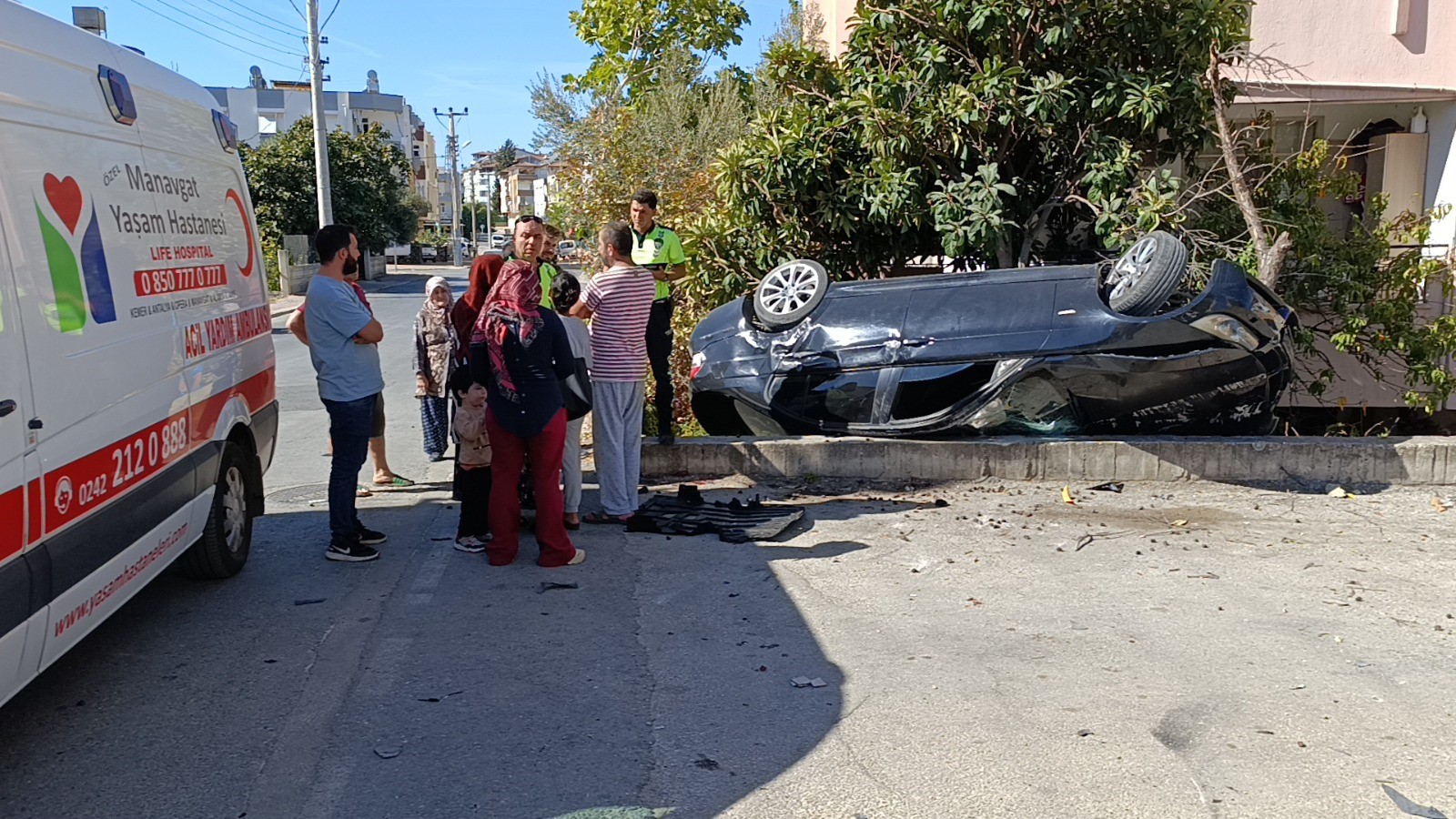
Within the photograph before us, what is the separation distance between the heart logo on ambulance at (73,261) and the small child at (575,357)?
8.32 ft

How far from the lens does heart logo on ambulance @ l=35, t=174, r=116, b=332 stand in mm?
4000

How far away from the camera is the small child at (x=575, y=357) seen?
6.62 m

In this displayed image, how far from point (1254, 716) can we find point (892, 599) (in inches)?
70.9

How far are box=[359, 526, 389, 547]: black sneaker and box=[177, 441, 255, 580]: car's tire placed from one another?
58cm

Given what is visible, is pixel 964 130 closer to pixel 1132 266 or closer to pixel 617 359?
pixel 1132 266

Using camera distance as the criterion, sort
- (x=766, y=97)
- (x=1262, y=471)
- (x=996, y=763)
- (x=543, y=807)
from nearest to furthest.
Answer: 1. (x=543, y=807)
2. (x=996, y=763)
3. (x=1262, y=471)
4. (x=766, y=97)

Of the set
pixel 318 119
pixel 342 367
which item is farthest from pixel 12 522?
pixel 318 119

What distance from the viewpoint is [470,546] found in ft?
21.1

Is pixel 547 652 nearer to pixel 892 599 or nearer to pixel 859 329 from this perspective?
pixel 892 599

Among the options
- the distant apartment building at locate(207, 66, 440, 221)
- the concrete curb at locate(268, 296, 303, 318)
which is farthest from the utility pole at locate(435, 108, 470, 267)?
the concrete curb at locate(268, 296, 303, 318)

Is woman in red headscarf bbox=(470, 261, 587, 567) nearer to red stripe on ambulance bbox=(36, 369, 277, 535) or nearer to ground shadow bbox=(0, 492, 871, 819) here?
ground shadow bbox=(0, 492, 871, 819)

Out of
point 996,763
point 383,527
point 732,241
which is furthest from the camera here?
point 732,241

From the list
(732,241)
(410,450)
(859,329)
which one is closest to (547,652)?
(859,329)

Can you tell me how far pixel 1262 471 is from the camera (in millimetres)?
7992
